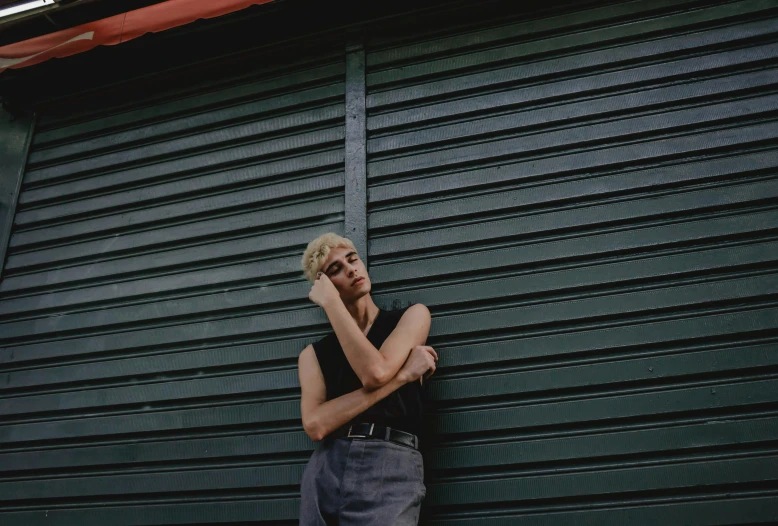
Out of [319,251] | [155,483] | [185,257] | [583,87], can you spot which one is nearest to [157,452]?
[155,483]

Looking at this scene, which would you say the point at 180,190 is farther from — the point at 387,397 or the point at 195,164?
the point at 387,397

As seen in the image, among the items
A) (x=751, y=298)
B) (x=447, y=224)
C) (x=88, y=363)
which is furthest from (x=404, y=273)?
(x=88, y=363)

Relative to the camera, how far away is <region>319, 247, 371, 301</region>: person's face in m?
2.78

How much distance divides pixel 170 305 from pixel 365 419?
188cm

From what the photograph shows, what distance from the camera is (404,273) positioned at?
10.4 feet

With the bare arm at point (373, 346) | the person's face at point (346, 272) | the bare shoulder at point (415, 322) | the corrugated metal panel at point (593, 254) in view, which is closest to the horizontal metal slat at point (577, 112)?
the corrugated metal panel at point (593, 254)

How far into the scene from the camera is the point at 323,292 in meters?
2.64

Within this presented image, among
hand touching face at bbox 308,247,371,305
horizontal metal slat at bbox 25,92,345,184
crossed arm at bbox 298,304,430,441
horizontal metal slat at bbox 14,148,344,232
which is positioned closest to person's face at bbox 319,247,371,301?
hand touching face at bbox 308,247,371,305

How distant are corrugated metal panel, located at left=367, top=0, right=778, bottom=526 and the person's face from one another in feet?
1.33

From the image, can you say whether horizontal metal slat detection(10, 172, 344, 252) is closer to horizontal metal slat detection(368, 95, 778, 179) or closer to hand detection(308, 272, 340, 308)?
horizontal metal slat detection(368, 95, 778, 179)

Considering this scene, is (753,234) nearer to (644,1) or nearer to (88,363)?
(644,1)

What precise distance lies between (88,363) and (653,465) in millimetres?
3629

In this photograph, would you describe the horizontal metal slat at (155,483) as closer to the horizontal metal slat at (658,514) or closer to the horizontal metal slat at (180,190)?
the horizontal metal slat at (658,514)

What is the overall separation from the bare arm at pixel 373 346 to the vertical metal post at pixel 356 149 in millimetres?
772
